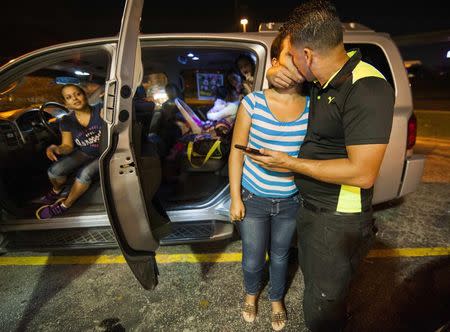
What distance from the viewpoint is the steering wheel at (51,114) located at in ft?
10.9

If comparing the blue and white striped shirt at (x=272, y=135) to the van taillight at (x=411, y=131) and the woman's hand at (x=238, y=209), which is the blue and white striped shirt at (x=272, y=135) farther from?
the van taillight at (x=411, y=131)

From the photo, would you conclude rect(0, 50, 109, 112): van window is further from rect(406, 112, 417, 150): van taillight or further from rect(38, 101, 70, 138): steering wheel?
rect(406, 112, 417, 150): van taillight

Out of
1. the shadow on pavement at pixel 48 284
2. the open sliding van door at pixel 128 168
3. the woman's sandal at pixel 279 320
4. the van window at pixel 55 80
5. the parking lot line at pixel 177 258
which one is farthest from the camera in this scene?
the parking lot line at pixel 177 258

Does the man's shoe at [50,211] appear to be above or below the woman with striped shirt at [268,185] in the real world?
below

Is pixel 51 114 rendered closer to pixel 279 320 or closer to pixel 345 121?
pixel 279 320

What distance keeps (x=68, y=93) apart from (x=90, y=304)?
6.24 ft

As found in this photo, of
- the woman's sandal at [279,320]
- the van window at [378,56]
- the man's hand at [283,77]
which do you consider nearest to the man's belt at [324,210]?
the man's hand at [283,77]

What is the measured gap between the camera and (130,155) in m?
1.68

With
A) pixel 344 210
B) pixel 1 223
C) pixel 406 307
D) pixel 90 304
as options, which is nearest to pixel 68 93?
pixel 1 223

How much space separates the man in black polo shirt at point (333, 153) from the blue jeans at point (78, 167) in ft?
6.32

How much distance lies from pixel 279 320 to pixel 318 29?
5.87ft

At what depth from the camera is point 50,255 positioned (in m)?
2.78

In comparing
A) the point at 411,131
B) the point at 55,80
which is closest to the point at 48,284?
the point at 55,80

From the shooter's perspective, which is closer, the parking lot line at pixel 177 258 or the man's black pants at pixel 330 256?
the man's black pants at pixel 330 256
